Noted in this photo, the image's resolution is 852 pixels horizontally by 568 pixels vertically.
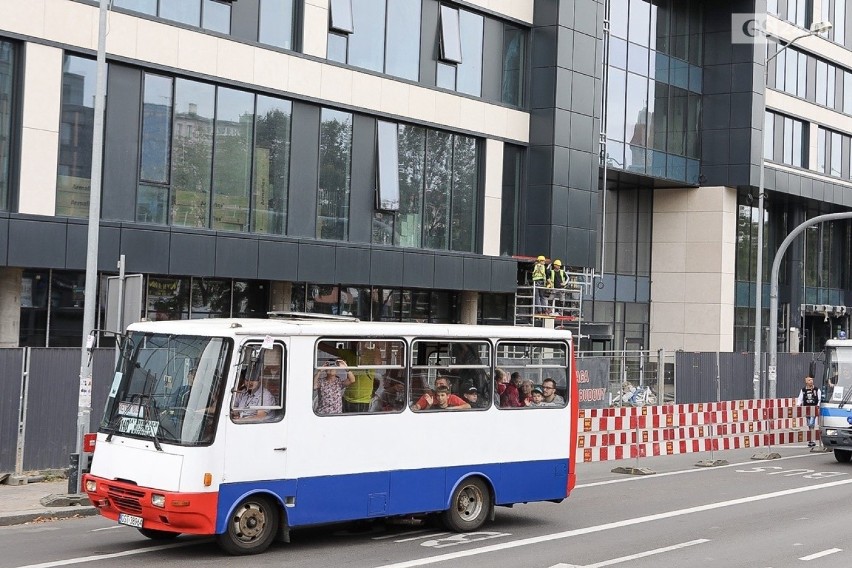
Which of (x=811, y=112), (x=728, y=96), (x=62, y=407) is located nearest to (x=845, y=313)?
(x=811, y=112)

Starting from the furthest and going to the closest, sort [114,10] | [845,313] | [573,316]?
[845,313] → [573,316] → [114,10]

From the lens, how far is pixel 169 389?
11.7 meters

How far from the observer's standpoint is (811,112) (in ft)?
155

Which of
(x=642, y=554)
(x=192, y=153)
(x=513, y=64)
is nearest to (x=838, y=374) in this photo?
(x=642, y=554)

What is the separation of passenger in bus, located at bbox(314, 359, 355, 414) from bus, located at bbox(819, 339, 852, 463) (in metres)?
14.0

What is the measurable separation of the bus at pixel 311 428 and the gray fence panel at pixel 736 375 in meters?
22.6

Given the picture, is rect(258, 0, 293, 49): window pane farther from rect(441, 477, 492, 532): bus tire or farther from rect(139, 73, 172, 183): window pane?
rect(441, 477, 492, 532): bus tire

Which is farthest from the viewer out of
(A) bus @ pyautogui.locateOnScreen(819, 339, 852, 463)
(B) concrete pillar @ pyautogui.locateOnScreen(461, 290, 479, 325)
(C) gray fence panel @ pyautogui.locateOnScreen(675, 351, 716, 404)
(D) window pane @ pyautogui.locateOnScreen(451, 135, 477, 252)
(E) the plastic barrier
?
(C) gray fence panel @ pyautogui.locateOnScreen(675, 351, 716, 404)

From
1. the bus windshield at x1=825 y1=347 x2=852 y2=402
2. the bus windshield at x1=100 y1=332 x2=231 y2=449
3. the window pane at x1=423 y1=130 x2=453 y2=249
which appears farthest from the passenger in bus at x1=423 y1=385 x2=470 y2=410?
the window pane at x1=423 y1=130 x2=453 y2=249

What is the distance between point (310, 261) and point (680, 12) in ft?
76.3

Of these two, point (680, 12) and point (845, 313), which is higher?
point (680, 12)

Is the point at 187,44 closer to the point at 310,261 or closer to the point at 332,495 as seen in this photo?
the point at 310,261

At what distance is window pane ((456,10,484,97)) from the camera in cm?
3070

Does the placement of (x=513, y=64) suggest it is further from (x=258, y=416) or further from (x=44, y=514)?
(x=258, y=416)
